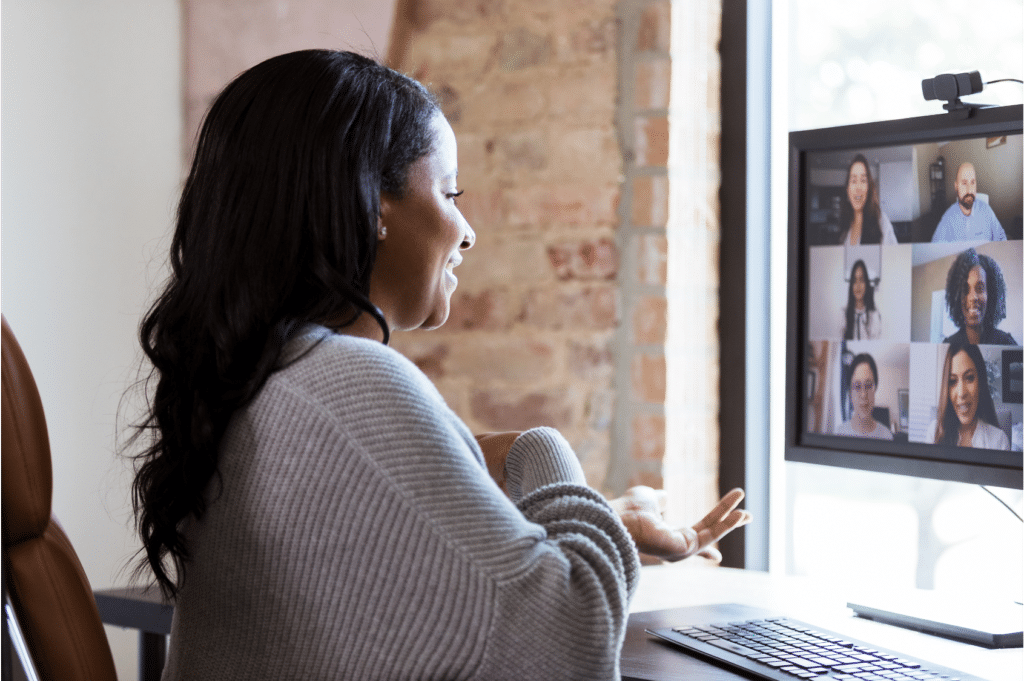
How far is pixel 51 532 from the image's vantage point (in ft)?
3.38

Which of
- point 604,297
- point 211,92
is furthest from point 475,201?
point 211,92

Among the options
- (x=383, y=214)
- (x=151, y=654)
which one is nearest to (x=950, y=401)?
(x=383, y=214)

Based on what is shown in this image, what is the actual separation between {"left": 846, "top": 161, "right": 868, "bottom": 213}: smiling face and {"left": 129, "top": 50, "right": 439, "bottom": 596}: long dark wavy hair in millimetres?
702

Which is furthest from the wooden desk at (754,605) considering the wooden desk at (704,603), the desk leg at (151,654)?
the desk leg at (151,654)

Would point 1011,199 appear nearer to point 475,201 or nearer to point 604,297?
point 604,297

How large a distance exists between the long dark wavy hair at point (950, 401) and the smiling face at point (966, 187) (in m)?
0.17

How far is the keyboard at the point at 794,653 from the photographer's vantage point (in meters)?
1.01

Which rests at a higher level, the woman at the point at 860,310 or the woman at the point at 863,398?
the woman at the point at 860,310

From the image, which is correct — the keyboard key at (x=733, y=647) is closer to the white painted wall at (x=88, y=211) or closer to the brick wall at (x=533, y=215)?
the brick wall at (x=533, y=215)

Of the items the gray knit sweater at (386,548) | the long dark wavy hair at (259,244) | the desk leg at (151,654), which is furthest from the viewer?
the desk leg at (151,654)

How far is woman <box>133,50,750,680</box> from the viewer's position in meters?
0.81

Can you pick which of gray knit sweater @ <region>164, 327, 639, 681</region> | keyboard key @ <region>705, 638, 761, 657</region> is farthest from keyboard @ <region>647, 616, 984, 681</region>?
gray knit sweater @ <region>164, 327, 639, 681</region>

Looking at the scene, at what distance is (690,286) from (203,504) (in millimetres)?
1085

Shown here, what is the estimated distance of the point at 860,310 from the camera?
1.40 m
